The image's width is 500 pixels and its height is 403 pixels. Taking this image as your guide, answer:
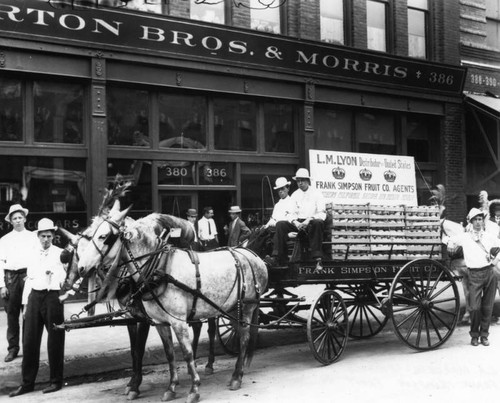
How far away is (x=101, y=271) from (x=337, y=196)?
3.87 meters

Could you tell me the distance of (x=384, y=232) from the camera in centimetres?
819

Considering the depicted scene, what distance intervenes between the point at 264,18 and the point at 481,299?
8471mm

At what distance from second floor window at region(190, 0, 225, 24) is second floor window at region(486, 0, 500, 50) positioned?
9.26m

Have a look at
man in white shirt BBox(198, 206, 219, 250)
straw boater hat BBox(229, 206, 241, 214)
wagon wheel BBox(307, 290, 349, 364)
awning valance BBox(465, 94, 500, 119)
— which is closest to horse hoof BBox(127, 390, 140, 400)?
wagon wheel BBox(307, 290, 349, 364)

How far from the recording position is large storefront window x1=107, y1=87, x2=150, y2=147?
12.1 m

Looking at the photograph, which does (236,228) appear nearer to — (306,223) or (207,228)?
(207,228)

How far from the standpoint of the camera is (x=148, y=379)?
23.4 ft

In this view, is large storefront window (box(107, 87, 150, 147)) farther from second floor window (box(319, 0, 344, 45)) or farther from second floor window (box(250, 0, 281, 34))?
second floor window (box(319, 0, 344, 45))

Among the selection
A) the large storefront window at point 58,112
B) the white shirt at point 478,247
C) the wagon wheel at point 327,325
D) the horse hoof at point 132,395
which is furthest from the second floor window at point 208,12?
the horse hoof at point 132,395

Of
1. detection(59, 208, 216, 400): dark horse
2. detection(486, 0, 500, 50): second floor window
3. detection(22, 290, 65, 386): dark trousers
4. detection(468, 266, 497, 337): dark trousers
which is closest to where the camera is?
detection(59, 208, 216, 400): dark horse

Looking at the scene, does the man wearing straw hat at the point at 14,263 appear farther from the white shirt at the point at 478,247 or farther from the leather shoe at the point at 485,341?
the leather shoe at the point at 485,341

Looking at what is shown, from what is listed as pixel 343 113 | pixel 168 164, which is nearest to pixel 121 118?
pixel 168 164

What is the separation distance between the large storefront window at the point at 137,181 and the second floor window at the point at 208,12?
136 inches

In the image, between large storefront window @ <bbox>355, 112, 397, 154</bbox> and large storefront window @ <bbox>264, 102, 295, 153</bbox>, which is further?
large storefront window @ <bbox>355, 112, 397, 154</bbox>
